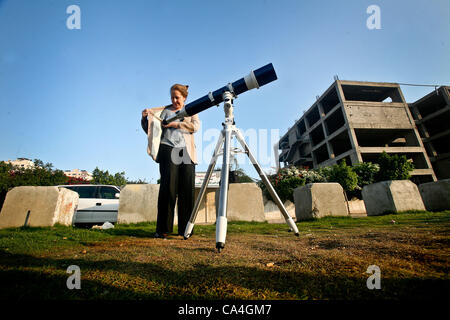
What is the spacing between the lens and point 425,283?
0.94 m

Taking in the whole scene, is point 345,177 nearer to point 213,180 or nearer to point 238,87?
point 213,180

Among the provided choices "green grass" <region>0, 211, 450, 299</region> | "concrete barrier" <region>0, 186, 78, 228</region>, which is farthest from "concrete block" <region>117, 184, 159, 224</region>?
"green grass" <region>0, 211, 450, 299</region>

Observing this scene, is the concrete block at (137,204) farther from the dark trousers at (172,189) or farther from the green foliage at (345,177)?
the green foliage at (345,177)

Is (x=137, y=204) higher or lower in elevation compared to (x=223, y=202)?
higher

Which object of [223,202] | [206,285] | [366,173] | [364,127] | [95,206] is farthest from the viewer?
[364,127]

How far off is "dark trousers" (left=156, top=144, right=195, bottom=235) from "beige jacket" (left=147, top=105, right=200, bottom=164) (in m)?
0.13

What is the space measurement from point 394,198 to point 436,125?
33522mm

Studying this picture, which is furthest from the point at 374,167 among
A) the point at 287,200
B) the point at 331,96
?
the point at 331,96

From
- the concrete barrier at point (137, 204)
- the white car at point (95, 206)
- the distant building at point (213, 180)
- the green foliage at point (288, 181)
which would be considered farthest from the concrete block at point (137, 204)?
the green foliage at point (288, 181)

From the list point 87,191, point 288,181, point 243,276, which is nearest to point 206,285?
point 243,276

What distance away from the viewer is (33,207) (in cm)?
445

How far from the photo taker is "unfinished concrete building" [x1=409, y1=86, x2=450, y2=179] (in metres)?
24.8

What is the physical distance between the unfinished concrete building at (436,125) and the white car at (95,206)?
119ft

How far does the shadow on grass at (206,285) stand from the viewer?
34.7 inches
